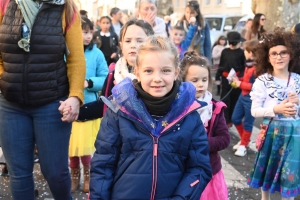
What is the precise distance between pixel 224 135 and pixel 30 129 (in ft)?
4.35

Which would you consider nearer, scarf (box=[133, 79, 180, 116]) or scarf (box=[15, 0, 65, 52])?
scarf (box=[133, 79, 180, 116])

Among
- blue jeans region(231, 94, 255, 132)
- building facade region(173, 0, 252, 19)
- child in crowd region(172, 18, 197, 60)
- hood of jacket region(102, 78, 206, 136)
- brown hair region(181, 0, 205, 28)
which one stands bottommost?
blue jeans region(231, 94, 255, 132)

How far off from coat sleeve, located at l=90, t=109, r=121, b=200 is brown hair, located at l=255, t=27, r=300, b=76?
1.87m

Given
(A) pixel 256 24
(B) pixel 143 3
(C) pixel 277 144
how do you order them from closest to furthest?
1. (C) pixel 277 144
2. (B) pixel 143 3
3. (A) pixel 256 24

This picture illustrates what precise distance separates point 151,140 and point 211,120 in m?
0.83

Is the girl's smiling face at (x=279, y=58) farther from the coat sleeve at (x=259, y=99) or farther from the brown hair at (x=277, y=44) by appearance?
the coat sleeve at (x=259, y=99)

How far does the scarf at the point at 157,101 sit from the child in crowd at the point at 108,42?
5197 mm

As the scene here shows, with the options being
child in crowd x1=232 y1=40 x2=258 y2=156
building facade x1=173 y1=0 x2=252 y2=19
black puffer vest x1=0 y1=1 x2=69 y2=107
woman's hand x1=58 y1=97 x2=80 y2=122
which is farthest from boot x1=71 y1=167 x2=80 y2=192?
building facade x1=173 y1=0 x2=252 y2=19

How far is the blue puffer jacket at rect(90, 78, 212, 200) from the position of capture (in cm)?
192

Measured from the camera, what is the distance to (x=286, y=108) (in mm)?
2992

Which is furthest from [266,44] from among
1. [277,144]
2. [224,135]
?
[224,135]

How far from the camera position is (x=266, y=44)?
334cm

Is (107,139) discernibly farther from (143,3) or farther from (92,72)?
(143,3)

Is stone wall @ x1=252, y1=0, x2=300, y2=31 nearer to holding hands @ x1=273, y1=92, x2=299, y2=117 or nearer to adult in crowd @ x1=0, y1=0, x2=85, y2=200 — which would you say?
holding hands @ x1=273, y1=92, x2=299, y2=117
